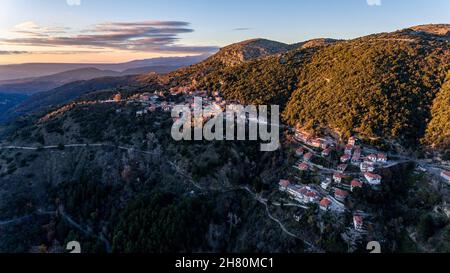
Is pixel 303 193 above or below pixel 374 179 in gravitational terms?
below

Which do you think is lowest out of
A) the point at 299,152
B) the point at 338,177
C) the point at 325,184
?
the point at 325,184

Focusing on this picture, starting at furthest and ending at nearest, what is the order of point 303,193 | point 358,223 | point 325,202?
point 303,193 < point 325,202 < point 358,223

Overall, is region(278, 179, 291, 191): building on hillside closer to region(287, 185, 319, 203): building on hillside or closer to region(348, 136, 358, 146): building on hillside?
region(287, 185, 319, 203): building on hillside

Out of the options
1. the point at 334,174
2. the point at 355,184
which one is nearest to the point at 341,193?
the point at 355,184

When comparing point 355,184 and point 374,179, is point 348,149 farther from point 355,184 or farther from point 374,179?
point 355,184

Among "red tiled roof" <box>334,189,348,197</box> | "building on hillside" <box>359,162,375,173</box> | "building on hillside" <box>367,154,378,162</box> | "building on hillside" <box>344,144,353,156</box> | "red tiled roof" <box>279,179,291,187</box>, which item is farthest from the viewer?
"building on hillside" <box>344,144,353,156</box>

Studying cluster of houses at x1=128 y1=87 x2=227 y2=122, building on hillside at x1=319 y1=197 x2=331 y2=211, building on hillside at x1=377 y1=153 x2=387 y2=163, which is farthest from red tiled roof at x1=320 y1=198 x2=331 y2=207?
cluster of houses at x1=128 y1=87 x2=227 y2=122

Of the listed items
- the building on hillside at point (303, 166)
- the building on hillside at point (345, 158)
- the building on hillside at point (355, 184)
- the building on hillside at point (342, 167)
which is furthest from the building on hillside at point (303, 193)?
the building on hillside at point (345, 158)

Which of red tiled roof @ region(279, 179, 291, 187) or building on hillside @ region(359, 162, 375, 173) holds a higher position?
building on hillside @ region(359, 162, 375, 173)

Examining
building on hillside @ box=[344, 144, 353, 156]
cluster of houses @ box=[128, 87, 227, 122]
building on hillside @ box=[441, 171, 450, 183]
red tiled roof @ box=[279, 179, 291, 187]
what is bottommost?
red tiled roof @ box=[279, 179, 291, 187]
